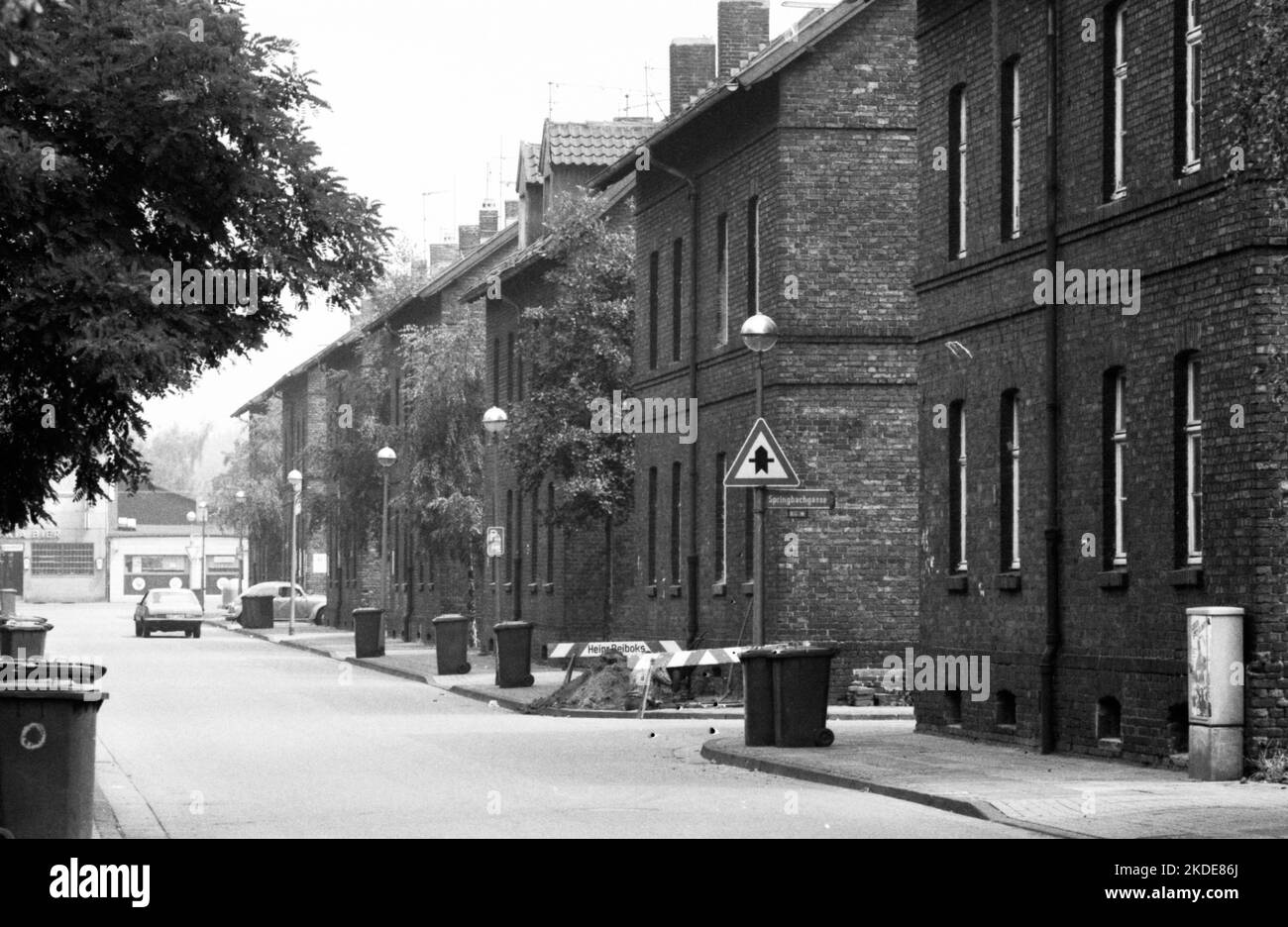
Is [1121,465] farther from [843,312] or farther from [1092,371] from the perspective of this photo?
[843,312]

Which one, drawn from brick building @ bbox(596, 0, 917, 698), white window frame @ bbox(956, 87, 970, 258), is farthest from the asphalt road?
white window frame @ bbox(956, 87, 970, 258)

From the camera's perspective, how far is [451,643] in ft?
138

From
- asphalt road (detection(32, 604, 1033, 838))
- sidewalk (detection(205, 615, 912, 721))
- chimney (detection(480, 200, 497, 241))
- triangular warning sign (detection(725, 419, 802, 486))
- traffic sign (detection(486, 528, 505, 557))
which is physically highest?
chimney (detection(480, 200, 497, 241))

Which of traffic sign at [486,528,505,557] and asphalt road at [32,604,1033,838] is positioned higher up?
traffic sign at [486,528,505,557]

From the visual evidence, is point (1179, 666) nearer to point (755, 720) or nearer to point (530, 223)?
point (755, 720)

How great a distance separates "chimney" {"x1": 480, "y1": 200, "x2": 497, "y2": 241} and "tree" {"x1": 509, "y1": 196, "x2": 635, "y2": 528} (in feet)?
104

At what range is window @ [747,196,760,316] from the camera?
33344mm

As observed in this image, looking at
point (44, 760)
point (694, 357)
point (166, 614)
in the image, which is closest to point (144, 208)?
point (44, 760)

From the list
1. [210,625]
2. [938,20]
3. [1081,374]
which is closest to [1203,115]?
[1081,374]

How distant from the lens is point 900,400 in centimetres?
3209

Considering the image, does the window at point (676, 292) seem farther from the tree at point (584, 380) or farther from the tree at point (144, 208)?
the tree at point (144, 208)

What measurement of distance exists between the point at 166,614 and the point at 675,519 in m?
32.1

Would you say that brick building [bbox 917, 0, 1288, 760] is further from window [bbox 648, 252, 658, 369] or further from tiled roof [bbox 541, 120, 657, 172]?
tiled roof [bbox 541, 120, 657, 172]

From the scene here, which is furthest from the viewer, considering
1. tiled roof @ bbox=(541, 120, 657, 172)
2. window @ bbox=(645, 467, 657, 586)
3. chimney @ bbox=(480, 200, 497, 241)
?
chimney @ bbox=(480, 200, 497, 241)
